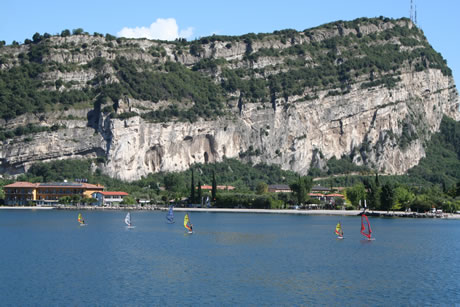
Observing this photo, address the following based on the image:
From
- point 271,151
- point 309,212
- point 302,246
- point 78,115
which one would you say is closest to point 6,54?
point 78,115

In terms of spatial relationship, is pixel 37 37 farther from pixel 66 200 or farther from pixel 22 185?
pixel 66 200

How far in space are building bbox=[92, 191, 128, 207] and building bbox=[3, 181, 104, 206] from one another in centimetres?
229

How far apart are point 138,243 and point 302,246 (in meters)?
14.9

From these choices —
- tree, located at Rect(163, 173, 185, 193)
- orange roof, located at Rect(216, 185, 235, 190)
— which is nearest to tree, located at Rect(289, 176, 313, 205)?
orange roof, located at Rect(216, 185, 235, 190)

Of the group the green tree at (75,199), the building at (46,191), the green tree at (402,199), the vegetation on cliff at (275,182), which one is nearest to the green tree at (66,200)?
the green tree at (75,199)

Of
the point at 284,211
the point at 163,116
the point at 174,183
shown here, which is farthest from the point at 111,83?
the point at 284,211

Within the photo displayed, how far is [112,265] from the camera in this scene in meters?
51.2

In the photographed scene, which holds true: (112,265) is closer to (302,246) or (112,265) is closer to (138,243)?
(138,243)

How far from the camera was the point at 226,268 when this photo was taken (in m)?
50.2

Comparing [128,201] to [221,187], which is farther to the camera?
[221,187]

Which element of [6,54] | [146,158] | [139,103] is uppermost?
[6,54]

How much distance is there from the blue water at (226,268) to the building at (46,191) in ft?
228

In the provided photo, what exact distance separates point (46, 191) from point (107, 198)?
1304cm

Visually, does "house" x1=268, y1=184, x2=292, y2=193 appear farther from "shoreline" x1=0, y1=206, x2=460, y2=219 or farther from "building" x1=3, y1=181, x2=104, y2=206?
"building" x1=3, y1=181, x2=104, y2=206
